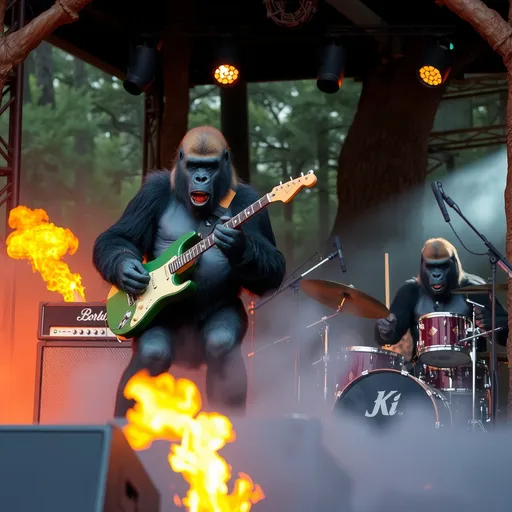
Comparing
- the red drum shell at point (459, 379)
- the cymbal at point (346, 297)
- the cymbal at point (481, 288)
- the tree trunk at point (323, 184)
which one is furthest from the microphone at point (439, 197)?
the tree trunk at point (323, 184)

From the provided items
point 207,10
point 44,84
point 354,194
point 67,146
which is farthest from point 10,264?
point 44,84

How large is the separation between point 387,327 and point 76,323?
7.07 ft

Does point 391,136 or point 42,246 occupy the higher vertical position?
point 391,136

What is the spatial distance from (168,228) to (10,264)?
337cm

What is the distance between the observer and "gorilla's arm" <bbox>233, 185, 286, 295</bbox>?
3.35m

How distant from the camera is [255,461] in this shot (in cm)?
274

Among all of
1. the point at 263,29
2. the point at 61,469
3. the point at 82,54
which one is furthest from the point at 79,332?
the point at 82,54

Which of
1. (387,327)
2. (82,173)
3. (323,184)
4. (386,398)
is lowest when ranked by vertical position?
(386,398)

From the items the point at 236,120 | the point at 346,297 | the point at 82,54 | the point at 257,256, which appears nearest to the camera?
the point at 257,256

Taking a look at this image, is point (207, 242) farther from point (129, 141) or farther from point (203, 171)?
point (129, 141)

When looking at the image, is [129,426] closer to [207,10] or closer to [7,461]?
[7,461]

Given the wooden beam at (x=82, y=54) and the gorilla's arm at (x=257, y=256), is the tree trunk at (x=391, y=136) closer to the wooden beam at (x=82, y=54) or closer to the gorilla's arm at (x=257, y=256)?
the wooden beam at (x=82, y=54)

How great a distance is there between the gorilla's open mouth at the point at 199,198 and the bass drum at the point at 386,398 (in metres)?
2.01

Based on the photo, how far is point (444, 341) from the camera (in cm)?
582
